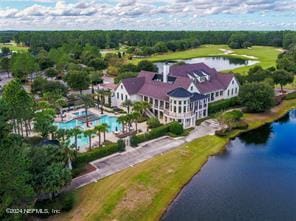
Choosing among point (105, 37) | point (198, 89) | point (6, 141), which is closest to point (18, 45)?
point (105, 37)

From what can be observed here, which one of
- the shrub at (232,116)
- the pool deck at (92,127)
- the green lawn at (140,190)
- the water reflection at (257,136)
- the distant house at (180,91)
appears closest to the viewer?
the green lawn at (140,190)

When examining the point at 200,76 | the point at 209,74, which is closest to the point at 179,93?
the point at 200,76

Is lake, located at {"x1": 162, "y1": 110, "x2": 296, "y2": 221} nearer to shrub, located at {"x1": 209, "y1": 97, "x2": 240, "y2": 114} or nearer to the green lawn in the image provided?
the green lawn

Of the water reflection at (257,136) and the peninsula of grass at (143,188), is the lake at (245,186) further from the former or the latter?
the peninsula of grass at (143,188)

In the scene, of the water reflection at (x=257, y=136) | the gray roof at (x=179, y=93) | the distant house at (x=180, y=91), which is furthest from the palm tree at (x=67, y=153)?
the water reflection at (x=257, y=136)

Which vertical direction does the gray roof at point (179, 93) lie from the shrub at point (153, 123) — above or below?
above

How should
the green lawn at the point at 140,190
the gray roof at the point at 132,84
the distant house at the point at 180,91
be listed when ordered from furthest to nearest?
the gray roof at the point at 132,84 < the distant house at the point at 180,91 < the green lawn at the point at 140,190

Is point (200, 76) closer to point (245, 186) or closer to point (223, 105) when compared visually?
point (223, 105)

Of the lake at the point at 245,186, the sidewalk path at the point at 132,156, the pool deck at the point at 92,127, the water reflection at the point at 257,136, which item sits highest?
the pool deck at the point at 92,127

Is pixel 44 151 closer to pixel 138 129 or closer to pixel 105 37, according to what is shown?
pixel 138 129
